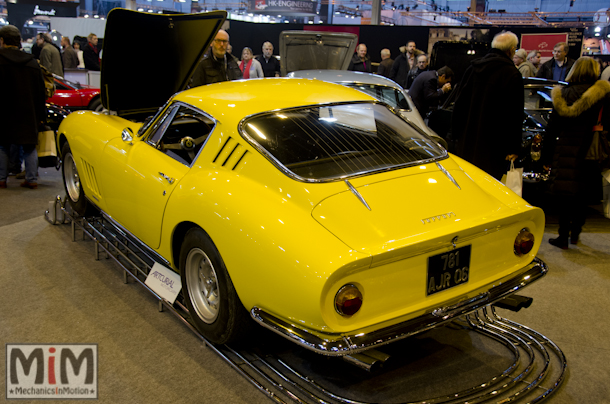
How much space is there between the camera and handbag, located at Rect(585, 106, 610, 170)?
14.9ft

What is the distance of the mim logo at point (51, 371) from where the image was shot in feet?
8.36

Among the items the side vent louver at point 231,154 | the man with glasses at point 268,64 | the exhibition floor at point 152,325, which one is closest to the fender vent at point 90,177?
the exhibition floor at point 152,325

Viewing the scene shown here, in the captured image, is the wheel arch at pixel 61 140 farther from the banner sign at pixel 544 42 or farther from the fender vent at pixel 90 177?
the banner sign at pixel 544 42

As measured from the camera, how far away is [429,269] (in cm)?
236

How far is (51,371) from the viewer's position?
274 centimetres

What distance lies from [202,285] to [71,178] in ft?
8.33

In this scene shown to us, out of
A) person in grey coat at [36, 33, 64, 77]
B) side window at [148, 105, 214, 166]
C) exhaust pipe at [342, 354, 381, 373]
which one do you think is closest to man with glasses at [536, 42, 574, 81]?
side window at [148, 105, 214, 166]

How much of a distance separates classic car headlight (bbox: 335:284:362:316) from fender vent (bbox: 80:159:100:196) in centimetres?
259

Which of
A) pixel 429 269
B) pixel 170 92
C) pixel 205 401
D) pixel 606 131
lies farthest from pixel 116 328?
pixel 606 131

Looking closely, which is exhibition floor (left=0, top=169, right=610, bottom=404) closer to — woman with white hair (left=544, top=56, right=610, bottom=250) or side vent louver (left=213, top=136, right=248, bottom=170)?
woman with white hair (left=544, top=56, right=610, bottom=250)

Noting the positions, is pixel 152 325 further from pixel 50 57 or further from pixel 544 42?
pixel 544 42

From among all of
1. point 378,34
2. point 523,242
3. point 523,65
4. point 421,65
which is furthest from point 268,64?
point 523,242

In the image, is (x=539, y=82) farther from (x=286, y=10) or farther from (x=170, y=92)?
(x=286, y=10)

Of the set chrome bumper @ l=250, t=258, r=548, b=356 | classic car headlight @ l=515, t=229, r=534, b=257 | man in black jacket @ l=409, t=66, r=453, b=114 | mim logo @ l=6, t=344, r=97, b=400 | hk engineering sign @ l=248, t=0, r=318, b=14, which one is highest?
hk engineering sign @ l=248, t=0, r=318, b=14
